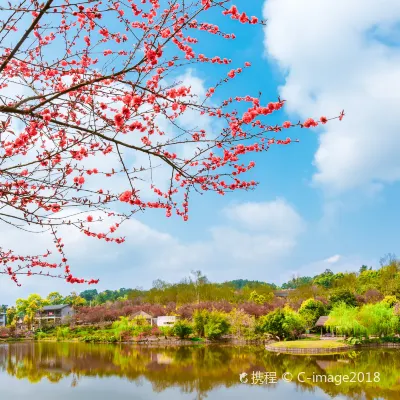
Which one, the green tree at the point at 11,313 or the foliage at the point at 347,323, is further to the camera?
the green tree at the point at 11,313

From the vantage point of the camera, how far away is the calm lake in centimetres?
1380

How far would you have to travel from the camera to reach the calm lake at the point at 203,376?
13.8m

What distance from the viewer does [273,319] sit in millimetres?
27750

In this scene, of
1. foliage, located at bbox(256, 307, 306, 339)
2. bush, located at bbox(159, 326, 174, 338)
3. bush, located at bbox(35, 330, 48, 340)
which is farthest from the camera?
bush, located at bbox(35, 330, 48, 340)

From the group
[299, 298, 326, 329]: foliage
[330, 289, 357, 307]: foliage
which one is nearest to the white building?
[299, 298, 326, 329]: foliage

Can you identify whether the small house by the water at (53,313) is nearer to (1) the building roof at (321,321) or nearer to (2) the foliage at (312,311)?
(2) the foliage at (312,311)

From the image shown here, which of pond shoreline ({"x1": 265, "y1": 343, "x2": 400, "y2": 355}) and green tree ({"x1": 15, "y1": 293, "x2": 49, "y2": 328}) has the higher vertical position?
green tree ({"x1": 15, "y1": 293, "x2": 49, "y2": 328})

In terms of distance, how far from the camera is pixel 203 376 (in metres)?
16.6

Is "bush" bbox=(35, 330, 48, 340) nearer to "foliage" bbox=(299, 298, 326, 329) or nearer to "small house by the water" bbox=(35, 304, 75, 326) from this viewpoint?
"small house by the water" bbox=(35, 304, 75, 326)

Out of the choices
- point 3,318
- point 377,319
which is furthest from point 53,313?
point 377,319

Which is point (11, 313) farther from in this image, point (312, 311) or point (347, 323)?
point (347, 323)

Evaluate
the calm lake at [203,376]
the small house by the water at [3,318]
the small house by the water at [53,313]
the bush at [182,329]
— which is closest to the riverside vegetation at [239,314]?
the bush at [182,329]

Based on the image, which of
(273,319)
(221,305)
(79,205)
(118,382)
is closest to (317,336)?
(273,319)

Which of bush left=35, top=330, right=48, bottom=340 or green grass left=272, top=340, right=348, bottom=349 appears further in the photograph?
bush left=35, top=330, right=48, bottom=340
